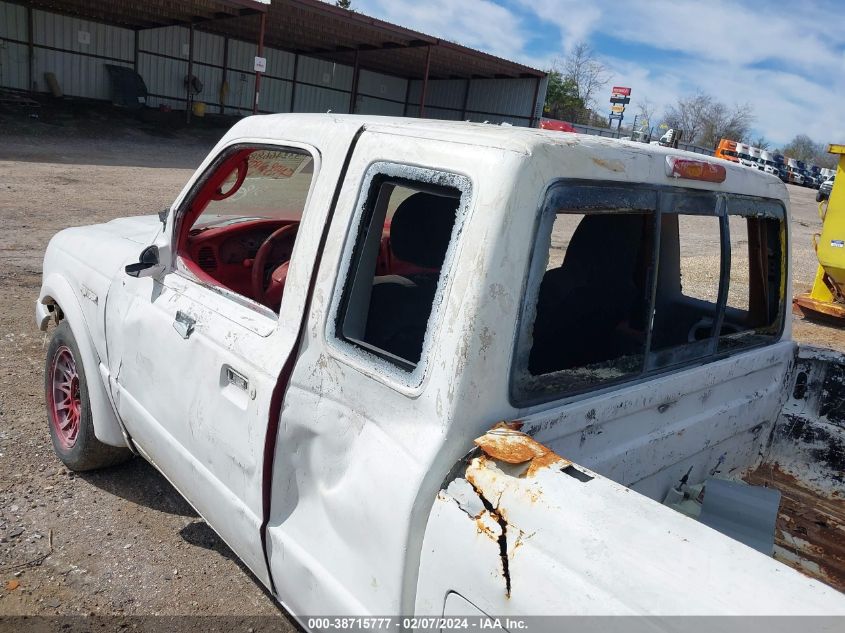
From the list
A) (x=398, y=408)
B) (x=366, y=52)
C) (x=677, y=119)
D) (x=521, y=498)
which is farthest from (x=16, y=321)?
(x=677, y=119)

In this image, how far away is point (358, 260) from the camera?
1.92 metres

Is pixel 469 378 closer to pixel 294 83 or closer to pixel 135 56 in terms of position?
pixel 135 56

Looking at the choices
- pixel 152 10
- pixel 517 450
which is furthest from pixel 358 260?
pixel 152 10

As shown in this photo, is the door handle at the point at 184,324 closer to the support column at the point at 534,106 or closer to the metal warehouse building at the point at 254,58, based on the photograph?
the metal warehouse building at the point at 254,58

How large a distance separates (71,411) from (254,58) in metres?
26.0

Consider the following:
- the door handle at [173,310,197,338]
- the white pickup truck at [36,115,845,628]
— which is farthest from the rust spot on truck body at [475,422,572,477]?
the door handle at [173,310,197,338]

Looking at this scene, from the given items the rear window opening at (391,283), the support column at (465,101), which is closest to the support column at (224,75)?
the support column at (465,101)

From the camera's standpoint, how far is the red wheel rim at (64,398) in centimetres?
342

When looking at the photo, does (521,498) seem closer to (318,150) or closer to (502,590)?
(502,590)

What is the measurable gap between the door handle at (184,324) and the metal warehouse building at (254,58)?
1801cm

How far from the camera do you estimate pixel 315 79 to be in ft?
99.7

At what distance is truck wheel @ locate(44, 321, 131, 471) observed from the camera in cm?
322

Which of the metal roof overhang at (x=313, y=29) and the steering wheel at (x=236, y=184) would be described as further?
the metal roof overhang at (x=313, y=29)

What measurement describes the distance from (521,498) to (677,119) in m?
75.0
